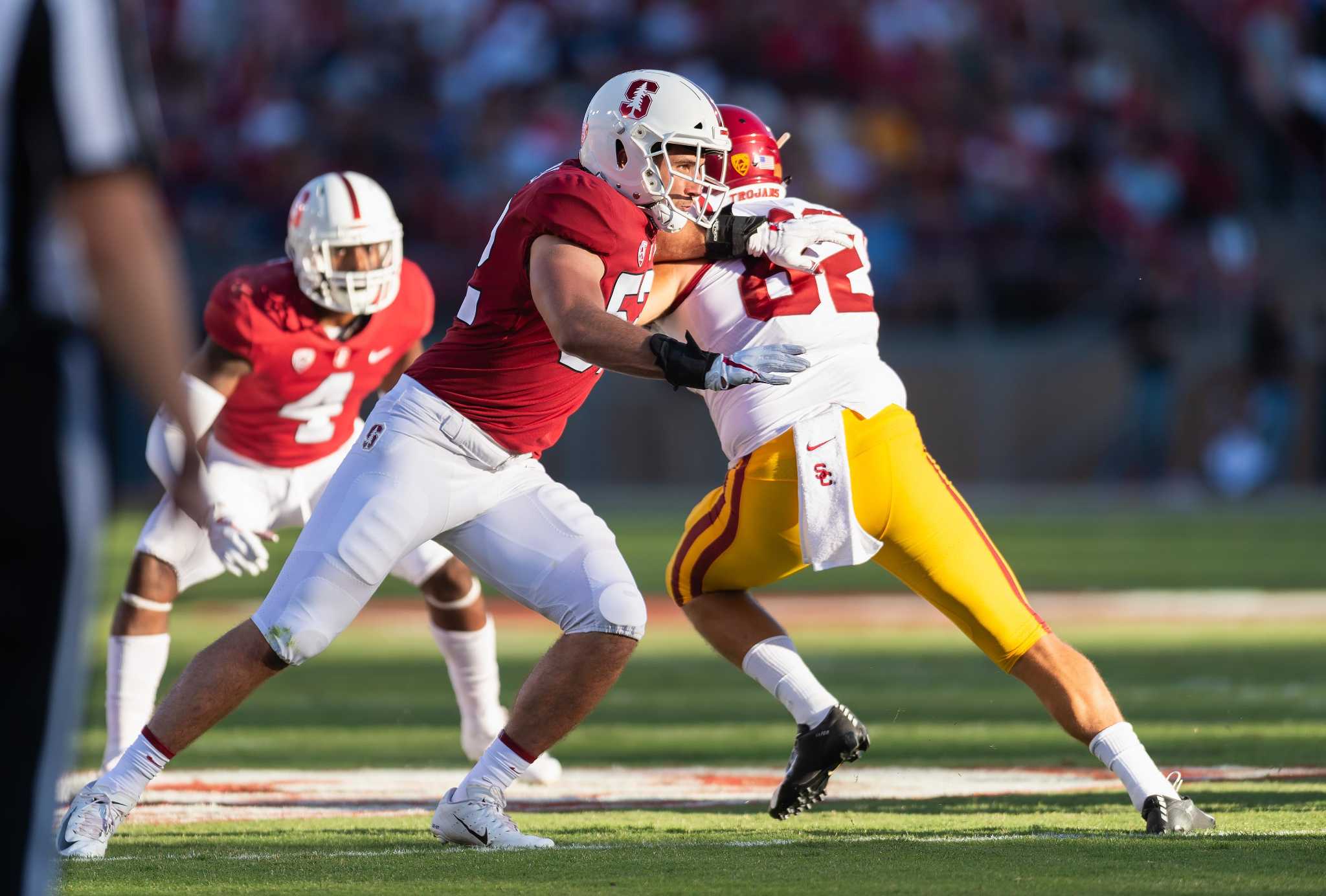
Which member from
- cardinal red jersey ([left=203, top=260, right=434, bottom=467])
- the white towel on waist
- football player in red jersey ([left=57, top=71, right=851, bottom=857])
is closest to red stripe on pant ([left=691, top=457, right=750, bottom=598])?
the white towel on waist

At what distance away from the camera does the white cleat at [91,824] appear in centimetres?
440

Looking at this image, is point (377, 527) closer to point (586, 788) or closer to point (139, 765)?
point (139, 765)

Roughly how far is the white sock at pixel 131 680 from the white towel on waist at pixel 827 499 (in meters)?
2.05

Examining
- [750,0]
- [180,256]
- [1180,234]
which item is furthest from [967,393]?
[180,256]

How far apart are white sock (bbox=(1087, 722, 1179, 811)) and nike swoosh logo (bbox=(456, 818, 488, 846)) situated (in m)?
1.53

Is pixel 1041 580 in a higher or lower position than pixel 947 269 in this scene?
lower

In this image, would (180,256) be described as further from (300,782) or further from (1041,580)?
(300,782)

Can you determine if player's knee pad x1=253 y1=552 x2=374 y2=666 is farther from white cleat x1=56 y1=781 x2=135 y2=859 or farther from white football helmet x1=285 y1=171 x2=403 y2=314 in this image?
white football helmet x1=285 y1=171 x2=403 y2=314

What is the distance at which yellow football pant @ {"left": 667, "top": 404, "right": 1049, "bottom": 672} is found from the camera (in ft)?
15.5

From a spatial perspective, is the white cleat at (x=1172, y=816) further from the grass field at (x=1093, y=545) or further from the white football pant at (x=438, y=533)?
the grass field at (x=1093, y=545)

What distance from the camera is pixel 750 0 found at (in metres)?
20.8

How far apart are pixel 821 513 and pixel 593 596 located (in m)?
0.69

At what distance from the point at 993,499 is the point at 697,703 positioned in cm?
1136

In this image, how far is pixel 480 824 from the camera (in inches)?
180
